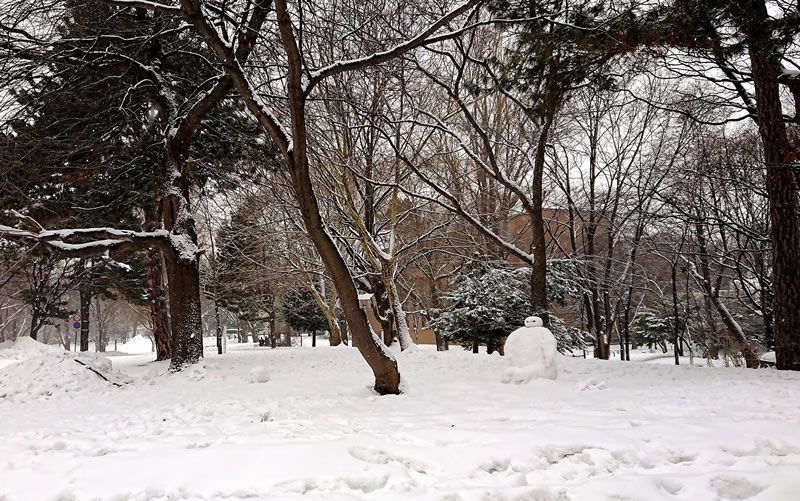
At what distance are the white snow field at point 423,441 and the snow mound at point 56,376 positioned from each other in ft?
0.35

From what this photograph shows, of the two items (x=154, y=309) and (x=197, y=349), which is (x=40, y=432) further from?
(x=154, y=309)

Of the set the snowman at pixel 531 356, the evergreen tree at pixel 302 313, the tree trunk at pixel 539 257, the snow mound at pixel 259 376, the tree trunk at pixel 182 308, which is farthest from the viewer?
the evergreen tree at pixel 302 313

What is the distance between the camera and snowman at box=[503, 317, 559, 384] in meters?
7.04

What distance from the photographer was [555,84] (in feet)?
23.7

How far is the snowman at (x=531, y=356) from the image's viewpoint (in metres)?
7.04

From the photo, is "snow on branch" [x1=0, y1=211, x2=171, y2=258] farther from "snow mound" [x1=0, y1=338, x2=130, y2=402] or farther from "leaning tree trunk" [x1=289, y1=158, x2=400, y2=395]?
"leaning tree trunk" [x1=289, y1=158, x2=400, y2=395]

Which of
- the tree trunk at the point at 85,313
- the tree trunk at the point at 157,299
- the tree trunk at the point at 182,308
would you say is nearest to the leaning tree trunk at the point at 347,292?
the tree trunk at the point at 182,308

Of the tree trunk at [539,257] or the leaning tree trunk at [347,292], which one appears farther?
the tree trunk at [539,257]

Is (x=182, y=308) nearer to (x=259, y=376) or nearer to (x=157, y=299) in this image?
(x=259, y=376)

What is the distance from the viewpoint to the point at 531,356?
7219 millimetres

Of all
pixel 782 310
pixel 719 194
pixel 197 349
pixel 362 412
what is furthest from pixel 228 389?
pixel 719 194

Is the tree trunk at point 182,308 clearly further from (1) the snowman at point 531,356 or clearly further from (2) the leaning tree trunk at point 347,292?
(1) the snowman at point 531,356

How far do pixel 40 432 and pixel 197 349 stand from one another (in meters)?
5.06

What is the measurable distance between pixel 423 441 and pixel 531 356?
377 cm
